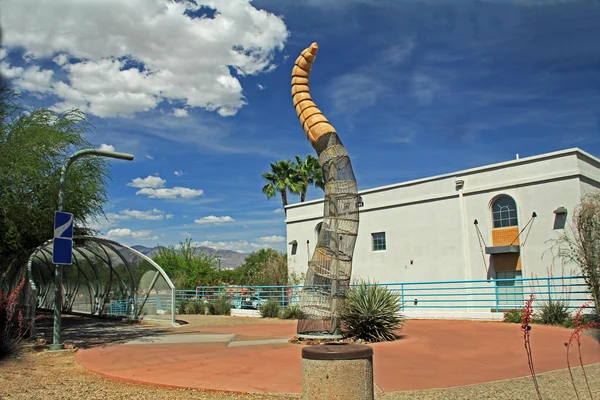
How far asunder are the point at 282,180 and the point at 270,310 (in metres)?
22.7

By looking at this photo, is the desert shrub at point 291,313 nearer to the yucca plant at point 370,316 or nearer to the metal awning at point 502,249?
the metal awning at point 502,249

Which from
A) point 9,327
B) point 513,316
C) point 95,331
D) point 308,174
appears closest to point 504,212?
point 513,316

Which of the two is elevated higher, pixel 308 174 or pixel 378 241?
pixel 308 174

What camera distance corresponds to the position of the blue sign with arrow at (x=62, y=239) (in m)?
11.9

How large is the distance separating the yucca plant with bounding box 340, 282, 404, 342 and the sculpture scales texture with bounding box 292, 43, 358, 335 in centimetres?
51

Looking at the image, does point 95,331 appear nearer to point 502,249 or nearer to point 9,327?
point 9,327

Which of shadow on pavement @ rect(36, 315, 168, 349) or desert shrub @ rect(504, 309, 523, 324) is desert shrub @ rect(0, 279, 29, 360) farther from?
desert shrub @ rect(504, 309, 523, 324)

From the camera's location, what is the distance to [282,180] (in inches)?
1741

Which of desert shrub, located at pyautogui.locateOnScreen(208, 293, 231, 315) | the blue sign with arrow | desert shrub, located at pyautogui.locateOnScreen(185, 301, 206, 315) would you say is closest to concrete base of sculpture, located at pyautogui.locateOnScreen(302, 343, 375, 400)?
the blue sign with arrow

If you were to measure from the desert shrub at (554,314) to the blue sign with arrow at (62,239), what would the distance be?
12.8m

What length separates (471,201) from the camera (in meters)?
22.3

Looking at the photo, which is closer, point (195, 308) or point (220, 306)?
point (220, 306)

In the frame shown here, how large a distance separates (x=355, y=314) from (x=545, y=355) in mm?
4205

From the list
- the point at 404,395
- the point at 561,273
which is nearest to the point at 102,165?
the point at 404,395
